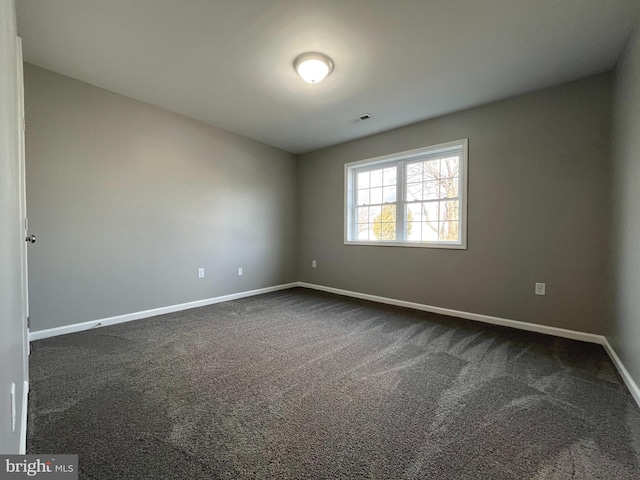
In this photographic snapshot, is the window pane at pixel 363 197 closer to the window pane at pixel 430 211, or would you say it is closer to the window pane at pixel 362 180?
the window pane at pixel 362 180

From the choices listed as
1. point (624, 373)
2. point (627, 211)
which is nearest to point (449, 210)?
point (627, 211)

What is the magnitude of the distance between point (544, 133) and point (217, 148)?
3949 millimetres

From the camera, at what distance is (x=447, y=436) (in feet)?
4.45

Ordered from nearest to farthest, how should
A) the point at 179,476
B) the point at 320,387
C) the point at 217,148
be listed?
the point at 179,476 < the point at 320,387 < the point at 217,148

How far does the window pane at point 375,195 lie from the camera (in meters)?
4.13

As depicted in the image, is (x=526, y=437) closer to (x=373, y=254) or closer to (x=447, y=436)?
(x=447, y=436)

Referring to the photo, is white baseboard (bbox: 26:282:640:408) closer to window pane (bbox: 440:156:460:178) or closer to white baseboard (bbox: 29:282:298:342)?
white baseboard (bbox: 29:282:298:342)

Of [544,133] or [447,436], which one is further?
[544,133]

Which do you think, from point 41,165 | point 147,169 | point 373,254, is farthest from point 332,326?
point 41,165

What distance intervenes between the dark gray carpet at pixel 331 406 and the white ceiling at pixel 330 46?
2.52 m

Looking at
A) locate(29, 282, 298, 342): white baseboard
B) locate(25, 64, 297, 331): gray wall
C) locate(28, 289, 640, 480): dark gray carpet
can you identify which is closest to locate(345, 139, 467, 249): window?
locate(28, 289, 640, 480): dark gray carpet

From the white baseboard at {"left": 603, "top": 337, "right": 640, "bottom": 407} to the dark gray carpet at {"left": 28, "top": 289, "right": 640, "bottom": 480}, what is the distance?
1.8 inches

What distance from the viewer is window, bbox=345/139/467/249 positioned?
338 centimetres

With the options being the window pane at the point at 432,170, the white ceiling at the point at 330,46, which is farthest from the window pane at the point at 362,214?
the white ceiling at the point at 330,46
